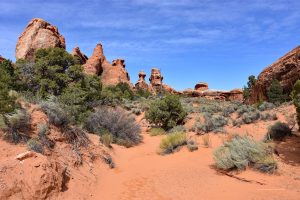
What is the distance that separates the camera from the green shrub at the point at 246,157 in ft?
27.3

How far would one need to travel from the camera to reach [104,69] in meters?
70.5

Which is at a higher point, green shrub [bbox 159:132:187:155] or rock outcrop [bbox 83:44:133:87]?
rock outcrop [bbox 83:44:133:87]

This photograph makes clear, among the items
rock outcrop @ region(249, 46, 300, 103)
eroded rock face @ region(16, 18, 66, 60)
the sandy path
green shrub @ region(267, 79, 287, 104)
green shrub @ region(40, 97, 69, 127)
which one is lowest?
the sandy path

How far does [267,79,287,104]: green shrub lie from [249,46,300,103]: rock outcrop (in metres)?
0.53

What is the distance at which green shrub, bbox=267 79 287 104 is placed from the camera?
23489 millimetres

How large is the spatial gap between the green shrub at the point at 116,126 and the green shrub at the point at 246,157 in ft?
20.9

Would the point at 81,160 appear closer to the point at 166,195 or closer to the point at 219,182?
the point at 166,195

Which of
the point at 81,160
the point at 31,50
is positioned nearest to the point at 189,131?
the point at 81,160

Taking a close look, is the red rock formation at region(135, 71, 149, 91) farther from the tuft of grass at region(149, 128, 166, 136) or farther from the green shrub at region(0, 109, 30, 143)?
the green shrub at region(0, 109, 30, 143)

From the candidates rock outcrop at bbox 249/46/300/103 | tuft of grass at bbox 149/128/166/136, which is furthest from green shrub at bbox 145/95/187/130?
rock outcrop at bbox 249/46/300/103

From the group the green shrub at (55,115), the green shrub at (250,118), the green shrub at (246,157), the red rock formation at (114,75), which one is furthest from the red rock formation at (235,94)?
the green shrub at (55,115)

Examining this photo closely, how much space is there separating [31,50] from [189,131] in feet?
124

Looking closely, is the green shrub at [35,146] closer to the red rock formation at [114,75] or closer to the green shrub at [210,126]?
the green shrub at [210,126]

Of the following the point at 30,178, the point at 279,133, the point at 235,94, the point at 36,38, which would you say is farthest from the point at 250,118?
the point at 235,94
